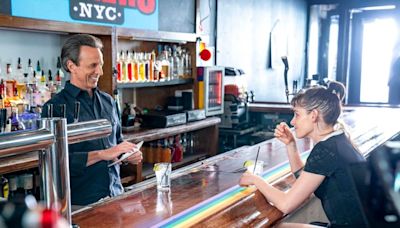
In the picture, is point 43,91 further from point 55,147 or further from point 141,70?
point 55,147

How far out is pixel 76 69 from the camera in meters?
2.09

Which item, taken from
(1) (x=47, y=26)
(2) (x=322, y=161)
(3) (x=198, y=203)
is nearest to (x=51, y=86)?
(1) (x=47, y=26)

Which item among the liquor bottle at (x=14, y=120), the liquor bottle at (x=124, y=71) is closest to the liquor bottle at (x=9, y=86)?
the liquor bottle at (x=14, y=120)

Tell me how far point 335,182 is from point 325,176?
52 millimetres

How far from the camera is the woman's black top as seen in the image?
1741mm

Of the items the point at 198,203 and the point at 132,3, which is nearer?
the point at 198,203

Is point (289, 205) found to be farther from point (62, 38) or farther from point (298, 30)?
point (298, 30)

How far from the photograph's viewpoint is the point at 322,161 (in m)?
1.76

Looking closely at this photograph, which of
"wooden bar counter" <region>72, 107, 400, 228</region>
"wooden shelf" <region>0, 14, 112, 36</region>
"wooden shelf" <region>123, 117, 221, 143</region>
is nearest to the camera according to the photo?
"wooden bar counter" <region>72, 107, 400, 228</region>

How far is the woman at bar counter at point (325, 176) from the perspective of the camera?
1.73 m

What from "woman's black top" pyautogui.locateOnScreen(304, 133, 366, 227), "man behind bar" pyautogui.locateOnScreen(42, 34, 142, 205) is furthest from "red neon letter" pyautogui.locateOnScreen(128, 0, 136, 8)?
"woman's black top" pyautogui.locateOnScreen(304, 133, 366, 227)

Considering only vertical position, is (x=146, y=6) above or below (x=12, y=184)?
above

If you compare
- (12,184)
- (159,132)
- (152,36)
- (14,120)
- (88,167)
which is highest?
(152,36)

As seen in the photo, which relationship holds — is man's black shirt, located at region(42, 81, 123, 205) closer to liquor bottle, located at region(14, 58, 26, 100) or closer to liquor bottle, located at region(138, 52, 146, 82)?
liquor bottle, located at region(14, 58, 26, 100)
